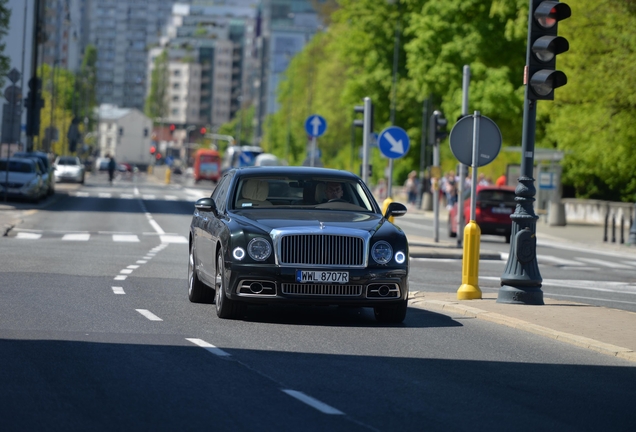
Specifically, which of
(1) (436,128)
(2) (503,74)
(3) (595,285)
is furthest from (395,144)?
(2) (503,74)

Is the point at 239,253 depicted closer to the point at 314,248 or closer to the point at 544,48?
the point at 314,248

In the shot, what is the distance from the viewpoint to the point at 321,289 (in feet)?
43.3

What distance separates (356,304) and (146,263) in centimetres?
951

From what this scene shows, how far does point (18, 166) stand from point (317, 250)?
116ft

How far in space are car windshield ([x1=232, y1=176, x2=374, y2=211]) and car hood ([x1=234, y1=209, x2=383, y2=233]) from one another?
289mm

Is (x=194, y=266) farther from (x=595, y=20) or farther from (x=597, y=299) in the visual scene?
(x=595, y=20)

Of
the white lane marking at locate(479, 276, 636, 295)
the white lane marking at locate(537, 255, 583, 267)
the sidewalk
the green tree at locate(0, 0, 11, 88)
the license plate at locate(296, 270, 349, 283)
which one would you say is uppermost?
the green tree at locate(0, 0, 11, 88)

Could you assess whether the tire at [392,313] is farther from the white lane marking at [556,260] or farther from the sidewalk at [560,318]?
the white lane marking at [556,260]

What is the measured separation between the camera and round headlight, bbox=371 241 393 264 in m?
13.4

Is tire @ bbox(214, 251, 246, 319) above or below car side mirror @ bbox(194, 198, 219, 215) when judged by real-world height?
below

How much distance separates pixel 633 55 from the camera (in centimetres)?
3975

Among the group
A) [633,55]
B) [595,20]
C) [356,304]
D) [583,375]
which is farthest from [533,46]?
[595,20]

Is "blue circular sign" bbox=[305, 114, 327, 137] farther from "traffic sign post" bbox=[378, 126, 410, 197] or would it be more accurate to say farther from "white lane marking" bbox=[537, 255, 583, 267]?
"white lane marking" bbox=[537, 255, 583, 267]

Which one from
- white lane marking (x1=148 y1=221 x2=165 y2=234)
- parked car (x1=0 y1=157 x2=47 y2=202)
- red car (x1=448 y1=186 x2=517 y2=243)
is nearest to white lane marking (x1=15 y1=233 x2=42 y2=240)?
white lane marking (x1=148 y1=221 x2=165 y2=234)
